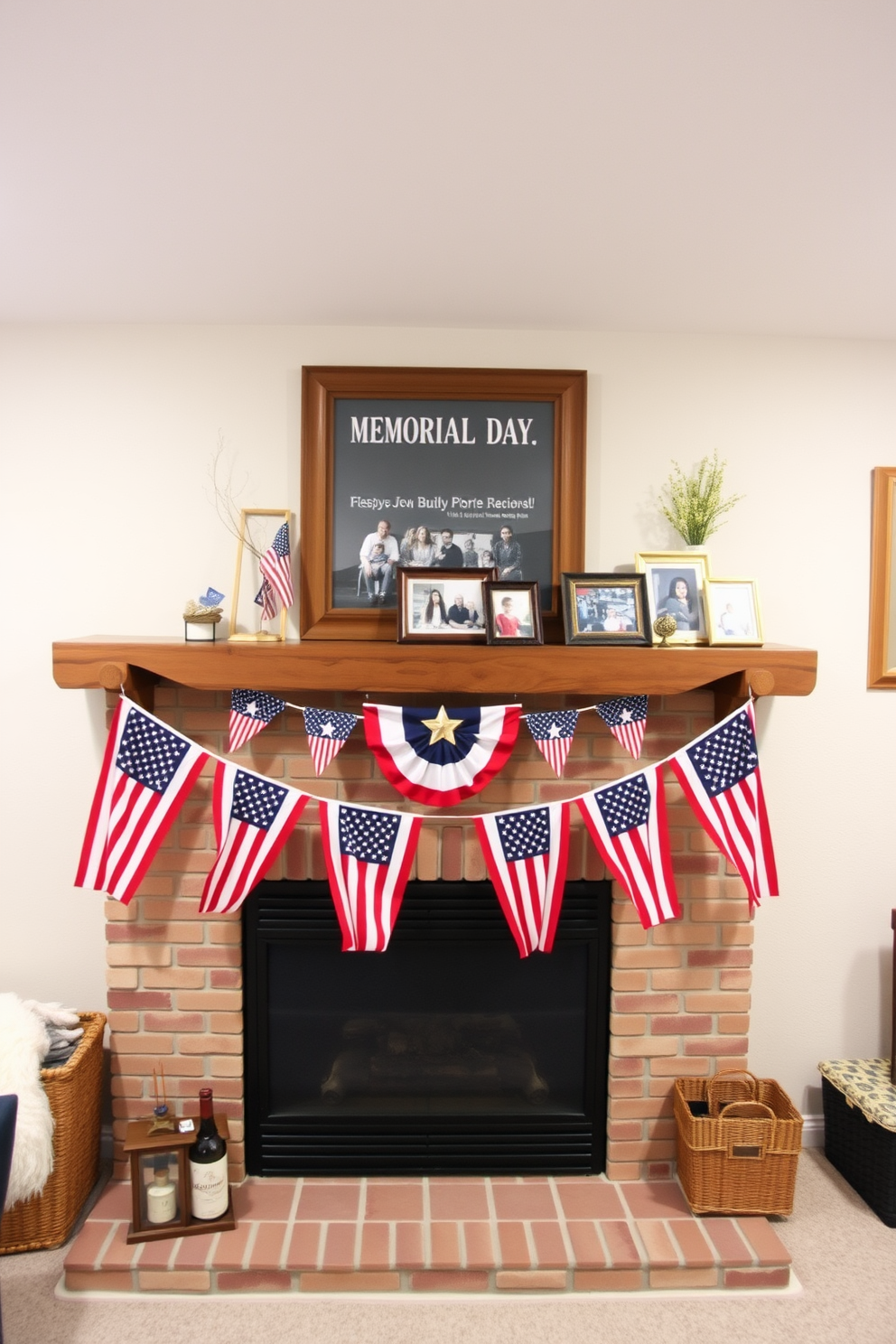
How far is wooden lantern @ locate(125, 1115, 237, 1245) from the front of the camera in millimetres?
2076

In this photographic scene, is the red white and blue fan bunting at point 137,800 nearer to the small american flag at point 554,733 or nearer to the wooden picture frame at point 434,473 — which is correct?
the wooden picture frame at point 434,473

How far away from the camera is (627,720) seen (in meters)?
2.19

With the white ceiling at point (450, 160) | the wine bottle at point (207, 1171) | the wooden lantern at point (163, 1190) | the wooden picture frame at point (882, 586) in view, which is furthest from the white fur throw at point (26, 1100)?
the wooden picture frame at point (882, 586)

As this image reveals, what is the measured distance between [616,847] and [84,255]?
5.99 ft

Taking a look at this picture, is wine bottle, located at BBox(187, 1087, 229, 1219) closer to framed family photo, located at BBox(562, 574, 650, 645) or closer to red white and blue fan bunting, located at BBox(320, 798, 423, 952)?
red white and blue fan bunting, located at BBox(320, 798, 423, 952)

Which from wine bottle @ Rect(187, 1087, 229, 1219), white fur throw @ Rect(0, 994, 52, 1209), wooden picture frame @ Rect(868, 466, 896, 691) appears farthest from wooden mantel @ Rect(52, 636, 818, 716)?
wine bottle @ Rect(187, 1087, 229, 1219)

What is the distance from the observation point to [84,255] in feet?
6.31

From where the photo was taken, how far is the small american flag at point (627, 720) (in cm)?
219

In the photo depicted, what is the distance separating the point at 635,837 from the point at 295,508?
1253mm

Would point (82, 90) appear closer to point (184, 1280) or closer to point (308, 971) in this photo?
point (308, 971)

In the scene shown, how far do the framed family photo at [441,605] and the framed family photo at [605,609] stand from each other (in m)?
0.22

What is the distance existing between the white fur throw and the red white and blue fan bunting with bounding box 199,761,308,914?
21.9 inches

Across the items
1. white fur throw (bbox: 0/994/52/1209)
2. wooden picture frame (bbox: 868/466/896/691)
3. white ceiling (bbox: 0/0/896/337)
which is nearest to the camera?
white ceiling (bbox: 0/0/896/337)

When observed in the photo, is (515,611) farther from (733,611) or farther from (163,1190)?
(163,1190)
